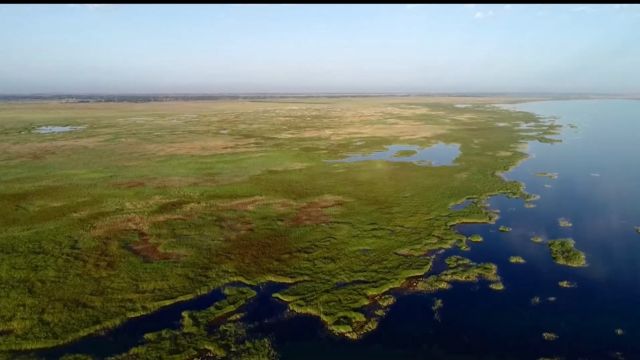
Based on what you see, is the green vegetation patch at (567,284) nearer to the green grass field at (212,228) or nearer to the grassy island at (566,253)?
the grassy island at (566,253)

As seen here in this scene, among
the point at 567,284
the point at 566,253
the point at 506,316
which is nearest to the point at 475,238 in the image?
the point at 566,253

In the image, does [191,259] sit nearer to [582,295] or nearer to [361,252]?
[361,252]

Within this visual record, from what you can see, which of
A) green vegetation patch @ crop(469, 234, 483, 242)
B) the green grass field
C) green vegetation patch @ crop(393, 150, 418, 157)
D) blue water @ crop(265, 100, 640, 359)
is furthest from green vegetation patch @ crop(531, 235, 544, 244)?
green vegetation patch @ crop(393, 150, 418, 157)

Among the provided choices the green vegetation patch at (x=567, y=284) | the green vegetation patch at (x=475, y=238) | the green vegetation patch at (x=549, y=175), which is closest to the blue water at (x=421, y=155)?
the green vegetation patch at (x=549, y=175)

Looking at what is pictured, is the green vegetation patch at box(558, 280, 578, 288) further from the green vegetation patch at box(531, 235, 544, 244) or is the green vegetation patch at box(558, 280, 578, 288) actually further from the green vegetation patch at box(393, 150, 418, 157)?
the green vegetation patch at box(393, 150, 418, 157)

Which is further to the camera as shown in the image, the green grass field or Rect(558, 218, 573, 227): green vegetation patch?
Rect(558, 218, 573, 227): green vegetation patch

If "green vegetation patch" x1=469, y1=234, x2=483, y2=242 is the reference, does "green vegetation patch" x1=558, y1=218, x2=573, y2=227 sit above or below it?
above

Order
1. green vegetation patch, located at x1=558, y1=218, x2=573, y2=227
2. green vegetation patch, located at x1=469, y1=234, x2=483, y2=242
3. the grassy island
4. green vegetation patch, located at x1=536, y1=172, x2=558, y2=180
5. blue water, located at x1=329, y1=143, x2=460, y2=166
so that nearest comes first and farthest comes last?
the grassy island < green vegetation patch, located at x1=469, y1=234, x2=483, y2=242 < green vegetation patch, located at x1=558, y1=218, x2=573, y2=227 < green vegetation patch, located at x1=536, y1=172, x2=558, y2=180 < blue water, located at x1=329, y1=143, x2=460, y2=166
